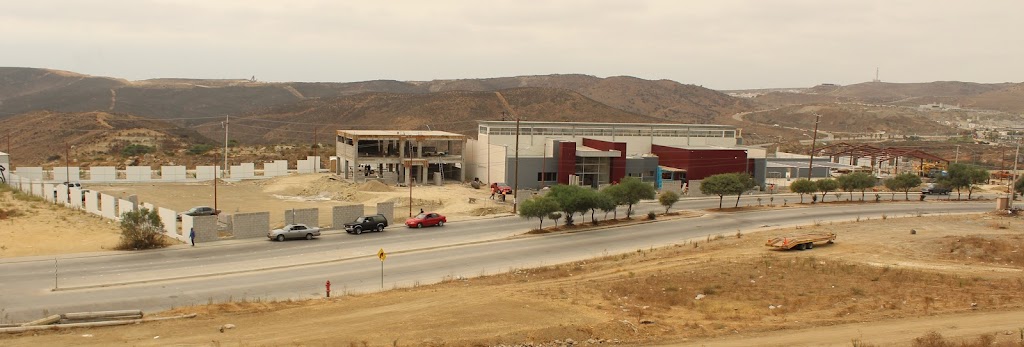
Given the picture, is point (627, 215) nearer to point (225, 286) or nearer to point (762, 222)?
point (762, 222)

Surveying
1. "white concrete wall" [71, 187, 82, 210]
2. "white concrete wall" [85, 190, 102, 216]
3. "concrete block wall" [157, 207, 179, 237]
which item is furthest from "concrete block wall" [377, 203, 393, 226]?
"white concrete wall" [71, 187, 82, 210]

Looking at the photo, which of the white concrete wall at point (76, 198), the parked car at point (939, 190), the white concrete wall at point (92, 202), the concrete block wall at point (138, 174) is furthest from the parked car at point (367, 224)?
the parked car at point (939, 190)

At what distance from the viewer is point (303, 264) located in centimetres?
3444

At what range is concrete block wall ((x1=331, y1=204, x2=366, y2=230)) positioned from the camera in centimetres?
4453

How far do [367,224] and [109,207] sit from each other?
16.3 m

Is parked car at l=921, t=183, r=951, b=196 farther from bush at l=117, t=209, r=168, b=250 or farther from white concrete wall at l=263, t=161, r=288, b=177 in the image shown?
bush at l=117, t=209, r=168, b=250

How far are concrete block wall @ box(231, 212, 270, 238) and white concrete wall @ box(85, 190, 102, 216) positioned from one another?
1232 centimetres

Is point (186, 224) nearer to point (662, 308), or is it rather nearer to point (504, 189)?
point (662, 308)

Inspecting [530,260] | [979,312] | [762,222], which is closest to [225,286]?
[530,260]

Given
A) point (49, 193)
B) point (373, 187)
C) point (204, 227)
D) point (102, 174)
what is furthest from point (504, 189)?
point (102, 174)

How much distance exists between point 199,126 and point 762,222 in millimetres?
142817

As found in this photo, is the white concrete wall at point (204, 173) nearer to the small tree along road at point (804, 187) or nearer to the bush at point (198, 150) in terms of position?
the bush at point (198, 150)

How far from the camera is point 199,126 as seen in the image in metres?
164

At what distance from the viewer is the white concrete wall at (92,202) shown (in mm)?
47391
